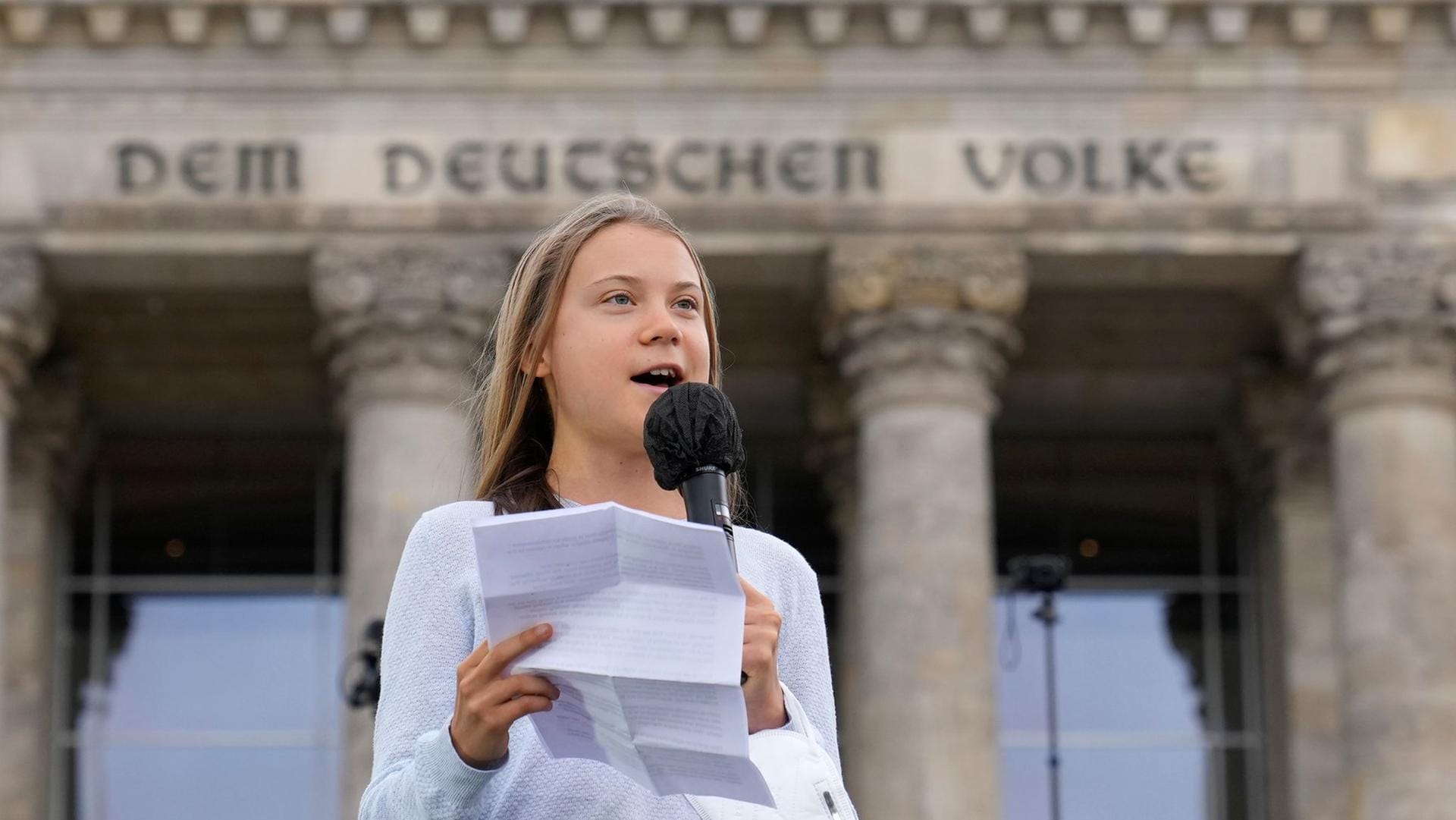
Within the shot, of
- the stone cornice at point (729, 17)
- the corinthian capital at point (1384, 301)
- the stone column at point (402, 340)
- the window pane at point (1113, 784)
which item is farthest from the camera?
the window pane at point (1113, 784)

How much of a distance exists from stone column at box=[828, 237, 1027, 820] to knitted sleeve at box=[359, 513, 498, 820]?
1675 cm

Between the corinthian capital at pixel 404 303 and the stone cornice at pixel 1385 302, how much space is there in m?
6.24

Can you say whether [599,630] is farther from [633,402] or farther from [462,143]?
[462,143]

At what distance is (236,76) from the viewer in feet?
72.4

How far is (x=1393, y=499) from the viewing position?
69.4 ft

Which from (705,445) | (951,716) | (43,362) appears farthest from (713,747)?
(43,362)

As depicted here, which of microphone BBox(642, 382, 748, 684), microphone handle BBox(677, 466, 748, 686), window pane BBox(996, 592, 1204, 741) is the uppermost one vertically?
window pane BBox(996, 592, 1204, 741)

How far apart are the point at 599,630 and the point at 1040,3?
1879 centimetres

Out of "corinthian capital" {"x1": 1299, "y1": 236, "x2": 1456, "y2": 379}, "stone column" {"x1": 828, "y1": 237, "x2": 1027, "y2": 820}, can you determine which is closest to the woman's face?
"stone column" {"x1": 828, "y1": 237, "x2": 1027, "y2": 820}

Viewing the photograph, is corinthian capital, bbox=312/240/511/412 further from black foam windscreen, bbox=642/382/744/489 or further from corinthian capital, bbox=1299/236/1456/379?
black foam windscreen, bbox=642/382/744/489

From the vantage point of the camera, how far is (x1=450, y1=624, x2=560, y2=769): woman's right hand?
3.63 meters

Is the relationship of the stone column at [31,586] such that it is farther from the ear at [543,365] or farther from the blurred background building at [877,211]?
the ear at [543,365]

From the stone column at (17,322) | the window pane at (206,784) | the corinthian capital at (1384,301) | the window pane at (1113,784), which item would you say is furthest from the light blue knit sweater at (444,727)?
the window pane at (1113,784)

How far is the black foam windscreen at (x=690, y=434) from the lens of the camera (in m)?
3.91
